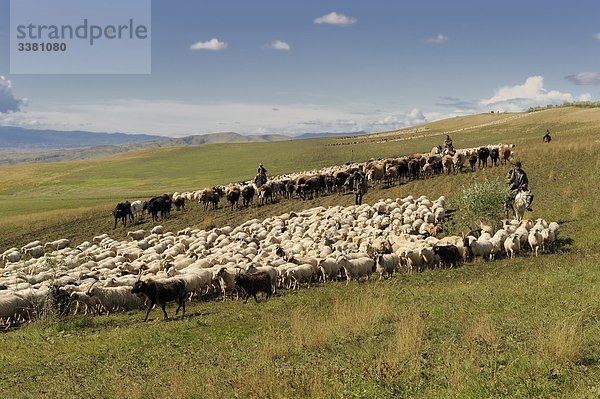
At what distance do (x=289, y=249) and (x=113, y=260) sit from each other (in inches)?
328

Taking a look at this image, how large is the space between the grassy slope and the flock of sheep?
988 mm

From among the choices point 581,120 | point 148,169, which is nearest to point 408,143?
point 581,120

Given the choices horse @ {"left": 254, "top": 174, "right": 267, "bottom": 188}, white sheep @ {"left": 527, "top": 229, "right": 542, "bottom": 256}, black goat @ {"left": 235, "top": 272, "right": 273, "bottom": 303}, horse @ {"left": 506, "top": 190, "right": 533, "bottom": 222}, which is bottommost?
black goat @ {"left": 235, "top": 272, "right": 273, "bottom": 303}

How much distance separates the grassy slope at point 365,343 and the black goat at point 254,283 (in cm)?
74

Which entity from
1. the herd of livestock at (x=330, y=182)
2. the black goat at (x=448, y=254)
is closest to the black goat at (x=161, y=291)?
the black goat at (x=448, y=254)

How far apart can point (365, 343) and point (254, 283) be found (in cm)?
706

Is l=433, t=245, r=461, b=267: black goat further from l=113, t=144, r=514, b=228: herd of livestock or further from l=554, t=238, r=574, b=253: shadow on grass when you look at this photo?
l=113, t=144, r=514, b=228: herd of livestock

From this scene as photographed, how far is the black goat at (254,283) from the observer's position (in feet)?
49.5

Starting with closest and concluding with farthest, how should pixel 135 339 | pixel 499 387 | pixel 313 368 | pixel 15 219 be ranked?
1. pixel 499 387
2. pixel 313 368
3. pixel 135 339
4. pixel 15 219

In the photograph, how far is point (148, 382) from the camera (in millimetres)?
7832

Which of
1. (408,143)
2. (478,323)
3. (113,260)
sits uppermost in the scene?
→ (408,143)

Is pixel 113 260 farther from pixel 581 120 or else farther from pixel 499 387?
pixel 581 120

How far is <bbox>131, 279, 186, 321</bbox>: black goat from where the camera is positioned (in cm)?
1384

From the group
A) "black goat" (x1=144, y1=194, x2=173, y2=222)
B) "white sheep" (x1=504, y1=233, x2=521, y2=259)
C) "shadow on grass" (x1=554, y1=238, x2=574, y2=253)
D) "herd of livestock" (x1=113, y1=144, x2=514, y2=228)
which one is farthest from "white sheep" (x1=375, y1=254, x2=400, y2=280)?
"black goat" (x1=144, y1=194, x2=173, y2=222)
